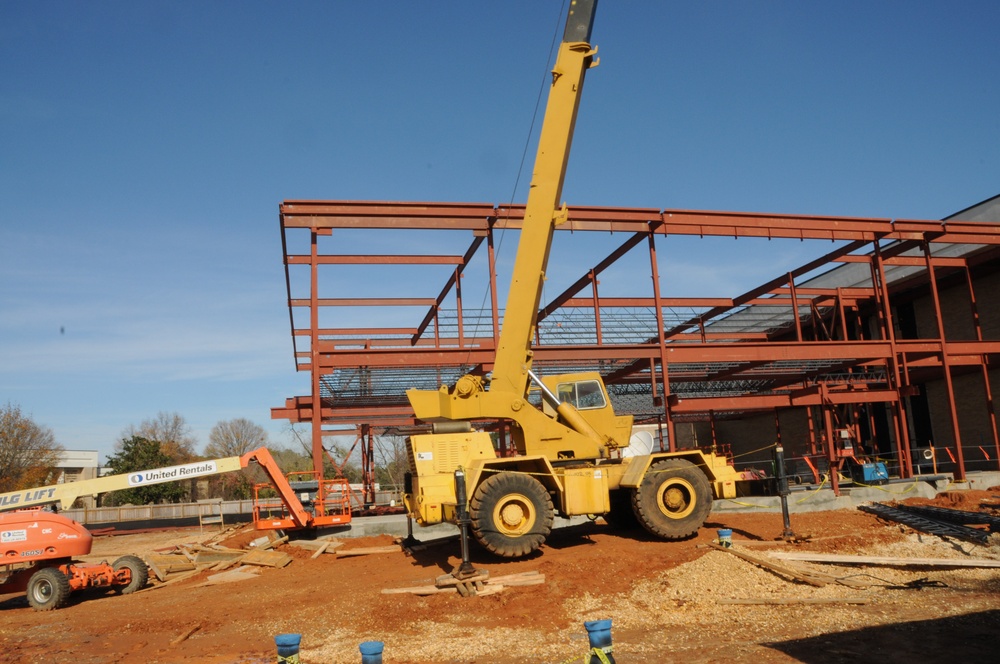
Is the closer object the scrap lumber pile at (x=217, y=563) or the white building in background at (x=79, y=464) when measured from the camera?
the scrap lumber pile at (x=217, y=563)

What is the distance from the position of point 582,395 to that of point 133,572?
9.82 meters

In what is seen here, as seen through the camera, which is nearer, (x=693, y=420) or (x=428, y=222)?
(x=428, y=222)

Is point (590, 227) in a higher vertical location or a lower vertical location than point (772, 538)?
higher

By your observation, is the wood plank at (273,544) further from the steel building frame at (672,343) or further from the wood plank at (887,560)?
the wood plank at (887,560)

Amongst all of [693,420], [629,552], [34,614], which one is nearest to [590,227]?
[629,552]

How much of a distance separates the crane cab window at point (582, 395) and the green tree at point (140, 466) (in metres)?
42.3

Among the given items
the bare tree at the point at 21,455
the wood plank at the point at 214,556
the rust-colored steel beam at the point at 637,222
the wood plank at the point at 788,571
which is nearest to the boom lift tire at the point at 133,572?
the wood plank at the point at 214,556

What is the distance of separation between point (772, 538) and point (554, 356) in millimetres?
8488

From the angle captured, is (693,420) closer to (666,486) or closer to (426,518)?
(666,486)

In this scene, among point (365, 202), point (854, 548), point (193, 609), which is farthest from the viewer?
point (365, 202)

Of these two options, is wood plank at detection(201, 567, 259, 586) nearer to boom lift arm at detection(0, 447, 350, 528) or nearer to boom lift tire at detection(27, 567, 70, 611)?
boom lift arm at detection(0, 447, 350, 528)

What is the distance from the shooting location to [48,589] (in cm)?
1373

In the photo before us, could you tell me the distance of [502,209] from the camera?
68.3ft

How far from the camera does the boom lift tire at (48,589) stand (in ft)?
44.5
